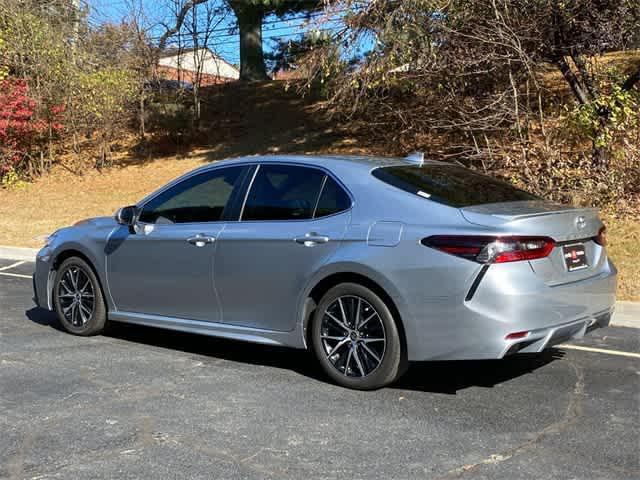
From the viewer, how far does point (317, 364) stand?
601 cm

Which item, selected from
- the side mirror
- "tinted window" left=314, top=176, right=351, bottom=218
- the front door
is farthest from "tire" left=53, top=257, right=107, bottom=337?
"tinted window" left=314, top=176, right=351, bottom=218

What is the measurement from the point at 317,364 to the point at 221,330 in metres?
0.81

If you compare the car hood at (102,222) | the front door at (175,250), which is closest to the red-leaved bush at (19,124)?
the car hood at (102,222)

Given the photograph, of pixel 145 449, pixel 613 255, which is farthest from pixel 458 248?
pixel 613 255

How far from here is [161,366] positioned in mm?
5961

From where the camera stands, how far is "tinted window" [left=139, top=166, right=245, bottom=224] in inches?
239

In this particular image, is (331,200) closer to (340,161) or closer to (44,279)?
(340,161)

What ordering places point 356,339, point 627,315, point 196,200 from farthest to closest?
1. point 627,315
2. point 196,200
3. point 356,339

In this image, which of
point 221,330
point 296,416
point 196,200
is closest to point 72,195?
point 196,200

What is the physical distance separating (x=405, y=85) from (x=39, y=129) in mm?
14763

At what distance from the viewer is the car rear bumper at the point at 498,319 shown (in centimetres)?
461

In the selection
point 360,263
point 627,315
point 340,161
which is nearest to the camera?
point 360,263

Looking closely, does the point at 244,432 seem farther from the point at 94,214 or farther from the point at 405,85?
the point at 94,214

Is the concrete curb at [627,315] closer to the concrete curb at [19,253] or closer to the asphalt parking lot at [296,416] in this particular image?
the asphalt parking lot at [296,416]
